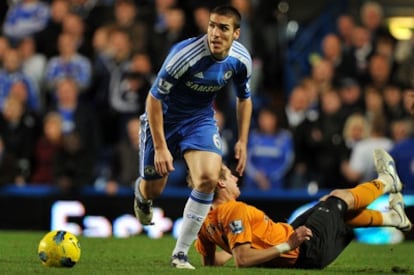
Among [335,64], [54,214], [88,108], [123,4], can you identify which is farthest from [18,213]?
[335,64]

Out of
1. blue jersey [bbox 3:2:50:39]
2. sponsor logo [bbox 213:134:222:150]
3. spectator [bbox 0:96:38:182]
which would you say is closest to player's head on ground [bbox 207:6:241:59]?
sponsor logo [bbox 213:134:222:150]

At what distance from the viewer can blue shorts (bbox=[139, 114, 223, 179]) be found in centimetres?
1005

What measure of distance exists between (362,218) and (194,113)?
5.68 ft

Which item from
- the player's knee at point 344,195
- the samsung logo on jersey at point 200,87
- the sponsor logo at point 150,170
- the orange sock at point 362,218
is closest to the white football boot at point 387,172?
the orange sock at point 362,218

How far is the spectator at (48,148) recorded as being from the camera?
1602 cm


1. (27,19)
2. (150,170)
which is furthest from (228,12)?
(27,19)

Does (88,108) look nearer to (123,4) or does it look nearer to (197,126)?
(123,4)

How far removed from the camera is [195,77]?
386 inches

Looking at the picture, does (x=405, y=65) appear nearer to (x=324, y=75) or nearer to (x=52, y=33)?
(x=324, y=75)

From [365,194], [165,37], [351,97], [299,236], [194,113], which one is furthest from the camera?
[165,37]

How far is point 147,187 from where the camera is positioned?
10.7 m

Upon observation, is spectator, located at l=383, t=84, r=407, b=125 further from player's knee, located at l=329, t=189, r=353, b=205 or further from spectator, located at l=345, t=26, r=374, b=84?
player's knee, located at l=329, t=189, r=353, b=205

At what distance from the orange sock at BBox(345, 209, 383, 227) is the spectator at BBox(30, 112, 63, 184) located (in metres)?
6.70

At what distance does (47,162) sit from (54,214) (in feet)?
2.97
